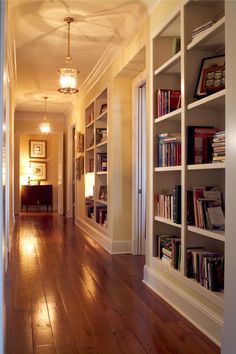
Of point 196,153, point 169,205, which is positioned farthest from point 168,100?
point 169,205

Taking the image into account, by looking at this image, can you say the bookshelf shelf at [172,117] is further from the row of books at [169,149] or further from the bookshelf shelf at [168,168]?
the bookshelf shelf at [168,168]

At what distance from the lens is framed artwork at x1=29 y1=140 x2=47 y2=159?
12.6 m

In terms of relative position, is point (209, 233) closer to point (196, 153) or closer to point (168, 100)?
point (196, 153)

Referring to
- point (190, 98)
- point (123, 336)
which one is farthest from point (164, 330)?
point (190, 98)

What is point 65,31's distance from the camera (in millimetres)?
4445

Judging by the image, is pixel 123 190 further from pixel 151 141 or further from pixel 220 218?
pixel 220 218

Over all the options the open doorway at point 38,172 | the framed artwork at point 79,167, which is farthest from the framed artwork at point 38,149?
the framed artwork at point 79,167

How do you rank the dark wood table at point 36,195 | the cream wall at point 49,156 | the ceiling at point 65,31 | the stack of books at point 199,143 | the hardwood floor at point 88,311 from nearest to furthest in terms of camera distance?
1. the hardwood floor at point 88,311
2. the stack of books at point 199,143
3. the ceiling at point 65,31
4. the dark wood table at point 36,195
5. the cream wall at point 49,156

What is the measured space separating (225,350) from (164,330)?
0.75 metres

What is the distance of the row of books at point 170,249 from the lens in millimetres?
3123

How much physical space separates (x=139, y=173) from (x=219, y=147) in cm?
257

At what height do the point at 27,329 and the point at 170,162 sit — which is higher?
the point at 170,162

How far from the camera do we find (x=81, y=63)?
5738mm

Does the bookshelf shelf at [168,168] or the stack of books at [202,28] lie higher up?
the stack of books at [202,28]
